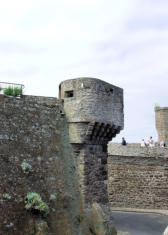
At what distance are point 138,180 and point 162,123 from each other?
30.9 feet

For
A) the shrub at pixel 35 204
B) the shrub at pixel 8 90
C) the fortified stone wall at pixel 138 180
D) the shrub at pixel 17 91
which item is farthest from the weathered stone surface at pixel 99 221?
the fortified stone wall at pixel 138 180

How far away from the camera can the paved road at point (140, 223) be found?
Result: 1357 cm

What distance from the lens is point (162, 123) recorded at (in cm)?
2722

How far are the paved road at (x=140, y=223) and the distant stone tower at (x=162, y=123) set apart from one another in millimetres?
11383

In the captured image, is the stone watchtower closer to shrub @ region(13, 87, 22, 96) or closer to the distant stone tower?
shrub @ region(13, 87, 22, 96)

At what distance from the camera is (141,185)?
19.8 metres

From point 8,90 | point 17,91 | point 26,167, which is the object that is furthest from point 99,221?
point 8,90

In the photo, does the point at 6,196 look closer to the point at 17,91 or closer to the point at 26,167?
the point at 26,167

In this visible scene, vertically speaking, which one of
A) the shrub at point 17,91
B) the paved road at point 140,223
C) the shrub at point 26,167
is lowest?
the paved road at point 140,223

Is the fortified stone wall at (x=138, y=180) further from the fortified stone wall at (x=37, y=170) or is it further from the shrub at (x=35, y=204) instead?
the shrub at (x=35, y=204)

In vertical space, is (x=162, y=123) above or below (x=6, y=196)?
above

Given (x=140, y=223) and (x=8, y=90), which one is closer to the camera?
(x=8, y=90)

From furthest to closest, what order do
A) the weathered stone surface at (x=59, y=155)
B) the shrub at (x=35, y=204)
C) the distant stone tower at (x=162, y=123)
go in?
the distant stone tower at (x=162, y=123), the weathered stone surface at (x=59, y=155), the shrub at (x=35, y=204)

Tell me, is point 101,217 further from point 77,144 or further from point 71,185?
point 77,144
